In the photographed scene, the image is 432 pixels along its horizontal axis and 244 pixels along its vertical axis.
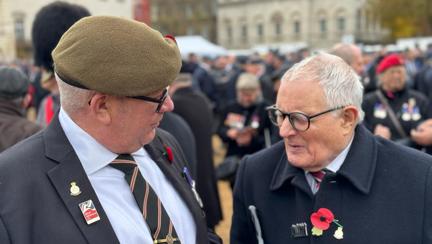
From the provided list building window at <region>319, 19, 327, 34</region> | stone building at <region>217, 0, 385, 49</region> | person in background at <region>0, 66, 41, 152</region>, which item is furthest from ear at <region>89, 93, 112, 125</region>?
building window at <region>319, 19, 327, 34</region>

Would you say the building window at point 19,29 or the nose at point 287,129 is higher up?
the nose at point 287,129

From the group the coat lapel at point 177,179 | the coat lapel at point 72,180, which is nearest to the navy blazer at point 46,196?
the coat lapel at point 72,180

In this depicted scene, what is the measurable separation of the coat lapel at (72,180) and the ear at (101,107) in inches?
6.4

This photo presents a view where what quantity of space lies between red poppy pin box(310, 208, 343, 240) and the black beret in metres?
2.18

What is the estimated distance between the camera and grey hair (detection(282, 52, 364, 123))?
2145 millimetres

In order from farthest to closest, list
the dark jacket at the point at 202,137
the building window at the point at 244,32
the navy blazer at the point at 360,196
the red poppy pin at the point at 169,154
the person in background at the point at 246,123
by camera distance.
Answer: the building window at the point at 244,32, the person in background at the point at 246,123, the dark jacket at the point at 202,137, the red poppy pin at the point at 169,154, the navy blazer at the point at 360,196

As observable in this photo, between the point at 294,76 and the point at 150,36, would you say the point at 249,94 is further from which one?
the point at 150,36

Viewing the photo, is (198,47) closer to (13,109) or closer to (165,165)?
(13,109)

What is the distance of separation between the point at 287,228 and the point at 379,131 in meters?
2.44

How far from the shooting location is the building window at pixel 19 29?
4588 centimetres

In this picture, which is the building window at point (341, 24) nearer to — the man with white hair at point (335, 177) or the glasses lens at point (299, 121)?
the man with white hair at point (335, 177)

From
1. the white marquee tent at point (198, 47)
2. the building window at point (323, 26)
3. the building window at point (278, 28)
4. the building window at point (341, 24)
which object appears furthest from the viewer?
the building window at point (278, 28)

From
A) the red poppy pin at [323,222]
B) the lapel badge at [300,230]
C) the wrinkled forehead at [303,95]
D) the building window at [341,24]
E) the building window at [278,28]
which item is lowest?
the building window at [278,28]

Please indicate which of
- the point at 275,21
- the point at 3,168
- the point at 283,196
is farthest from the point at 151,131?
the point at 275,21
